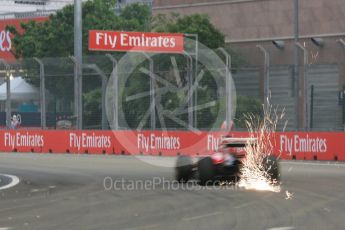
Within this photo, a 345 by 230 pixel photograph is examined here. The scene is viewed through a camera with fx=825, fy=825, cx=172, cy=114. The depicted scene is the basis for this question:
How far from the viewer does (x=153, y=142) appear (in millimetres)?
31391

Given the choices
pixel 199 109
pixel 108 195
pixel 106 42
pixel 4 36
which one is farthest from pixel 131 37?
pixel 4 36

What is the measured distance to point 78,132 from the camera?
33.8 m

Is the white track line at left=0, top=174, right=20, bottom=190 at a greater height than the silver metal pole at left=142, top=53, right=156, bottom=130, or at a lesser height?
lesser

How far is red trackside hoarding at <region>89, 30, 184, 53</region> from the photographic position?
36.1m

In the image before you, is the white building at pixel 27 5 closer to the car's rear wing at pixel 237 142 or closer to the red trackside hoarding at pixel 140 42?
the red trackside hoarding at pixel 140 42

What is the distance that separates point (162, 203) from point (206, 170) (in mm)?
3128

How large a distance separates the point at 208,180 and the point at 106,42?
746 inches

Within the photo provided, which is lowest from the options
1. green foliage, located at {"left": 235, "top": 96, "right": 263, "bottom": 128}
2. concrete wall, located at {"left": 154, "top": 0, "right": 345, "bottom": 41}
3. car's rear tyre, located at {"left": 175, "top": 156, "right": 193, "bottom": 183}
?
car's rear tyre, located at {"left": 175, "top": 156, "right": 193, "bottom": 183}

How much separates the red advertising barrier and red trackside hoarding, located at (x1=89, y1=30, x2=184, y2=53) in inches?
178

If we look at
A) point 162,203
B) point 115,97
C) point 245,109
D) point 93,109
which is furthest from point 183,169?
point 93,109

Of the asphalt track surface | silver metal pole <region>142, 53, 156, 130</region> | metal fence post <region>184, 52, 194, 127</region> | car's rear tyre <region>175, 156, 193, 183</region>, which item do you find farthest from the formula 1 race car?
silver metal pole <region>142, 53, 156, 130</region>

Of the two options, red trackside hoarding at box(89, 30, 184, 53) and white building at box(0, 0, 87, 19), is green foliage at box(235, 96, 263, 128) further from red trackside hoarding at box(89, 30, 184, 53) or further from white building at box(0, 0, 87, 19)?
white building at box(0, 0, 87, 19)

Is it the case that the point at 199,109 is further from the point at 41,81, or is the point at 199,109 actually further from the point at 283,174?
the point at 283,174

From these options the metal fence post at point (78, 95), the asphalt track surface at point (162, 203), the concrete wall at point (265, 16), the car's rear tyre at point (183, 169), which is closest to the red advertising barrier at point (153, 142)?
the metal fence post at point (78, 95)
